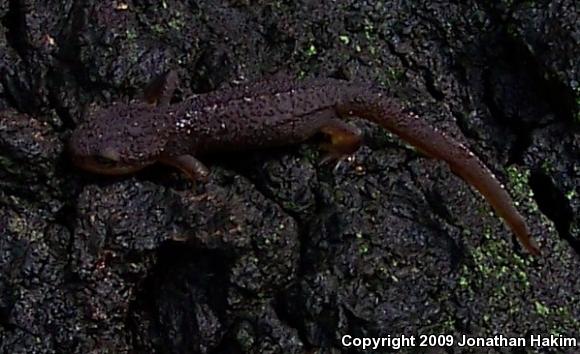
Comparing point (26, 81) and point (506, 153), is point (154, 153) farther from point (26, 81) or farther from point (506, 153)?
point (506, 153)

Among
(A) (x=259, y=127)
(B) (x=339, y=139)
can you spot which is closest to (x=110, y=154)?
(A) (x=259, y=127)

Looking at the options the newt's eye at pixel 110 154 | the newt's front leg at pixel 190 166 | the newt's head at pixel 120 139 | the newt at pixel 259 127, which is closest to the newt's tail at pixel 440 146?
the newt at pixel 259 127

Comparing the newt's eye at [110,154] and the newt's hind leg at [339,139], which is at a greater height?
the newt's hind leg at [339,139]

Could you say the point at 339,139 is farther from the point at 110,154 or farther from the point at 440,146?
the point at 110,154

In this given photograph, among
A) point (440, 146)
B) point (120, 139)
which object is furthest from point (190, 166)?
point (440, 146)

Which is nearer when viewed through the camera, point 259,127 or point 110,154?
point 110,154

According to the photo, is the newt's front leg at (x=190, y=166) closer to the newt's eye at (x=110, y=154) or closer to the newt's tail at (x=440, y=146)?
the newt's eye at (x=110, y=154)

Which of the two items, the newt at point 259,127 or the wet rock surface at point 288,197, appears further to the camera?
the newt at point 259,127

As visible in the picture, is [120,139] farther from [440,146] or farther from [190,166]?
[440,146]

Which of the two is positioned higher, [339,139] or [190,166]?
[339,139]
